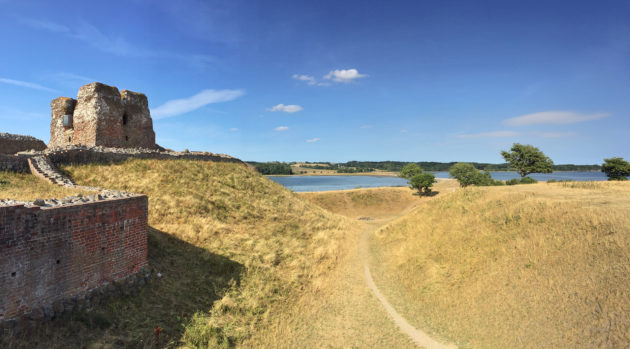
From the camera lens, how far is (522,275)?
9.49m

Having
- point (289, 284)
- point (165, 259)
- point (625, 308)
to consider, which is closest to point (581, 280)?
point (625, 308)

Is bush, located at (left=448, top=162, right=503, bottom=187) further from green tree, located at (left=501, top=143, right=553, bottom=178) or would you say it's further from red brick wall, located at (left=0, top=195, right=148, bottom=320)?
red brick wall, located at (left=0, top=195, right=148, bottom=320)

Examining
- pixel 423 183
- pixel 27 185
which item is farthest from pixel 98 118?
pixel 423 183

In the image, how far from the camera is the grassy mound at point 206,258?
6.81 meters

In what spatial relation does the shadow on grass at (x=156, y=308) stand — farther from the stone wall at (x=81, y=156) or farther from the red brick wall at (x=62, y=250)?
the stone wall at (x=81, y=156)

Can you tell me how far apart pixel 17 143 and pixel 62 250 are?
52.8ft

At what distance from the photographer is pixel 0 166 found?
462 inches

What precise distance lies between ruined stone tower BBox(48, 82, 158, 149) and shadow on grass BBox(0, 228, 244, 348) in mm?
11957

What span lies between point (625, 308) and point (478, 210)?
28.6 feet

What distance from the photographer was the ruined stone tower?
18.3 m

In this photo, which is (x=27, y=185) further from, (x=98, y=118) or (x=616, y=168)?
(x=616, y=168)

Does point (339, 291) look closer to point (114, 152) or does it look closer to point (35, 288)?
A: point (35, 288)

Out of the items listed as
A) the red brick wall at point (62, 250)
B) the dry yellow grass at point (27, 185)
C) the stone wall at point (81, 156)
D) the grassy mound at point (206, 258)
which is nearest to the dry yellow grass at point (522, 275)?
the grassy mound at point (206, 258)

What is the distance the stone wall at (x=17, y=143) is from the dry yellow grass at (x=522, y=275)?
21325 mm
